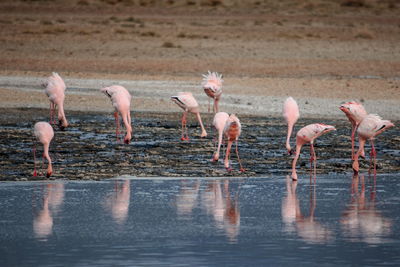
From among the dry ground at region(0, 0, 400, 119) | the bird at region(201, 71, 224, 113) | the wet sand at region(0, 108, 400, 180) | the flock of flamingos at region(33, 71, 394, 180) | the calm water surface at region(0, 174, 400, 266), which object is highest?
the dry ground at region(0, 0, 400, 119)

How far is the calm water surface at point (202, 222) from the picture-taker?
8.20m

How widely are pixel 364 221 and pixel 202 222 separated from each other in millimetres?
1561

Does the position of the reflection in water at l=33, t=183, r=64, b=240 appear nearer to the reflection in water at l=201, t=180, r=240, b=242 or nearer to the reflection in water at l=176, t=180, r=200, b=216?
the reflection in water at l=176, t=180, r=200, b=216

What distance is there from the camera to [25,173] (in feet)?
42.3

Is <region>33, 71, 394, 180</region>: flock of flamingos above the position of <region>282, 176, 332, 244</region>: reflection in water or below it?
above

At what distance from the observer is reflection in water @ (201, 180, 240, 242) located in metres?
9.48

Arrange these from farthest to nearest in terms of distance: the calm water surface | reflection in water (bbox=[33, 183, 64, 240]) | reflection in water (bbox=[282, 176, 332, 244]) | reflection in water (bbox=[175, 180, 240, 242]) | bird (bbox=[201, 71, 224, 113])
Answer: bird (bbox=[201, 71, 224, 113]) → reflection in water (bbox=[175, 180, 240, 242]) → reflection in water (bbox=[33, 183, 64, 240]) → reflection in water (bbox=[282, 176, 332, 244]) → the calm water surface

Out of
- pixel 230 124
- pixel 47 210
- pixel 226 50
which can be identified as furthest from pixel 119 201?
pixel 226 50

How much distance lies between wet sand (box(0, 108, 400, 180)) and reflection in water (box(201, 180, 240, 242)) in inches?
48.3

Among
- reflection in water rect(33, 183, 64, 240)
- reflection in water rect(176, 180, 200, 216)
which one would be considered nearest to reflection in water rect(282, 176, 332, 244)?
reflection in water rect(176, 180, 200, 216)

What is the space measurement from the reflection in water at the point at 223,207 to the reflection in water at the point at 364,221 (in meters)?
1.03

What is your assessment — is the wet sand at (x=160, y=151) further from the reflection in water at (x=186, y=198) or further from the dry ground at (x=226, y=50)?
the dry ground at (x=226, y=50)

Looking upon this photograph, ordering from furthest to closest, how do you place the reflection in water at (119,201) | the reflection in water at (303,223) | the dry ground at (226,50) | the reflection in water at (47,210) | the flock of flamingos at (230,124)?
the dry ground at (226,50) < the flock of flamingos at (230,124) < the reflection in water at (119,201) < the reflection in water at (47,210) < the reflection in water at (303,223)

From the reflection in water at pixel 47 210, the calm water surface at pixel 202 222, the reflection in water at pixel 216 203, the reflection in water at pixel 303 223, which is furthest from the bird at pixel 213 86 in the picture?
the reflection in water at pixel 303 223
